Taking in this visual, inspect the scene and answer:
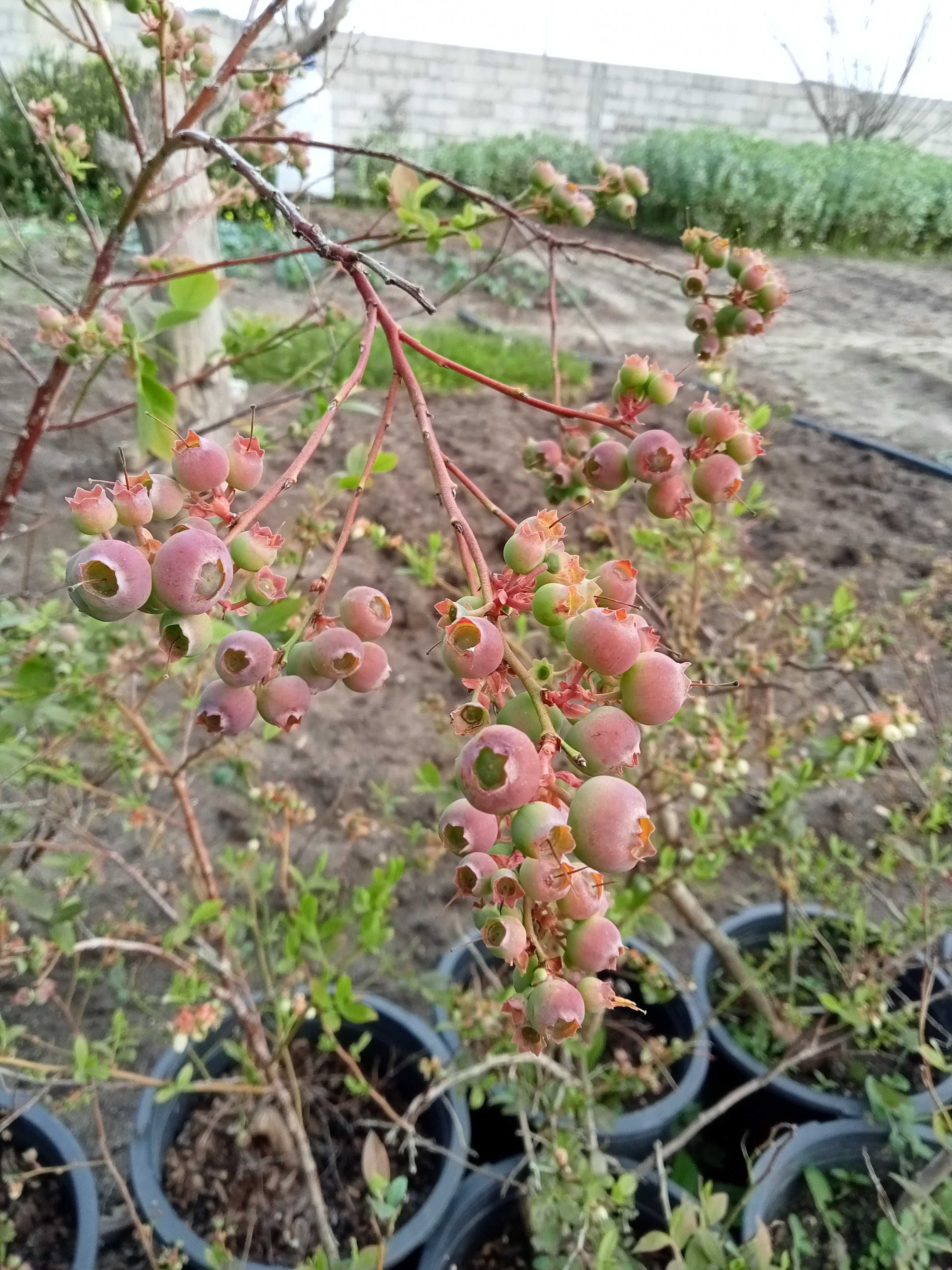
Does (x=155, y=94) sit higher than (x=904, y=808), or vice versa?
(x=155, y=94)

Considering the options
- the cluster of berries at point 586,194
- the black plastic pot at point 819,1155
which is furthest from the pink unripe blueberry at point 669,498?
the black plastic pot at point 819,1155

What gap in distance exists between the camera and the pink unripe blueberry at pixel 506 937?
376 mm

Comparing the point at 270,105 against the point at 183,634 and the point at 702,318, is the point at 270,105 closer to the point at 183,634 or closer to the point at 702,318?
the point at 702,318

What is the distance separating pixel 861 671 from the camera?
2.46 meters

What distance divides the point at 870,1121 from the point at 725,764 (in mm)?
572

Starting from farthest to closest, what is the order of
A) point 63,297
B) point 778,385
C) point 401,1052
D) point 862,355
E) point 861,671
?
point 862,355, point 778,385, point 861,671, point 401,1052, point 63,297

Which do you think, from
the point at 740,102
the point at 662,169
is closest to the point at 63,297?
the point at 662,169

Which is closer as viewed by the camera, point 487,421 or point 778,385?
point 487,421

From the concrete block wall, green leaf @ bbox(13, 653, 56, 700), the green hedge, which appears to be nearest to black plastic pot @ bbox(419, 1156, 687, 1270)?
green leaf @ bbox(13, 653, 56, 700)

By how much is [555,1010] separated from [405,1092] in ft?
3.90

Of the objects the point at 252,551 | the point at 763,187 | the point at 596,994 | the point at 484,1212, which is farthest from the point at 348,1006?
the point at 763,187

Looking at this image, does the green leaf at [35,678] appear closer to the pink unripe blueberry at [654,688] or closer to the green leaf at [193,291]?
the green leaf at [193,291]

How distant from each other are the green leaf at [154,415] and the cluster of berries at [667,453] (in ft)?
1.31

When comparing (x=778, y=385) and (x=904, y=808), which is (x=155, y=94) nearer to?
(x=904, y=808)
